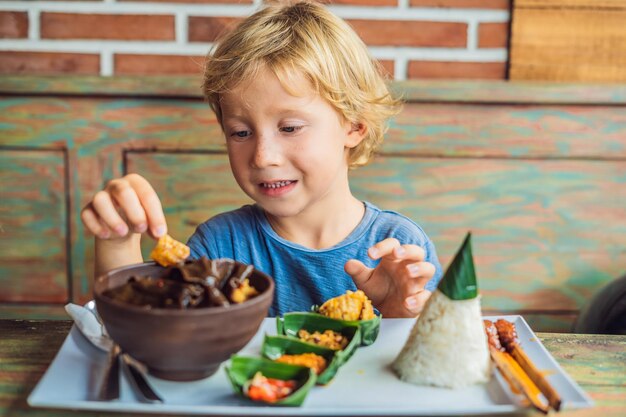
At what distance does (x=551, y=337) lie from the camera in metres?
1.03

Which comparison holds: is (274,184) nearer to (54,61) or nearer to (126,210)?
(126,210)

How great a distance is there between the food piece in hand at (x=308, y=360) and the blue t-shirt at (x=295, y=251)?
1.96 ft

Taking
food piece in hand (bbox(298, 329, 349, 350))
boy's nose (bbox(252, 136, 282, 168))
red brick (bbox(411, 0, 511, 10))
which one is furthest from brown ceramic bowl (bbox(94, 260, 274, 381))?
red brick (bbox(411, 0, 511, 10))

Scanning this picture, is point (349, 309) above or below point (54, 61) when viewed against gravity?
below

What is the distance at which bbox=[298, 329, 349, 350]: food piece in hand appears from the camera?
34.9 inches

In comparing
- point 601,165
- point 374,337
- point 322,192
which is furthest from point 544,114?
point 374,337

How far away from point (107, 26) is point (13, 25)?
0.99ft

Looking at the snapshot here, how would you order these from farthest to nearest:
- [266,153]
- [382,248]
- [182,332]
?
[266,153] → [382,248] → [182,332]

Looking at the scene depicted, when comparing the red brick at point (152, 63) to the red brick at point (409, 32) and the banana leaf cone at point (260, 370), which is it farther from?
the banana leaf cone at point (260, 370)

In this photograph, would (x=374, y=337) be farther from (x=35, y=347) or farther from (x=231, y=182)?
(x=231, y=182)

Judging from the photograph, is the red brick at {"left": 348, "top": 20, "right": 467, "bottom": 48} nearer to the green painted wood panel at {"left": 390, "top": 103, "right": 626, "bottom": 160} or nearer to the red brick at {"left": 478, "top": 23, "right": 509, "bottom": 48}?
the red brick at {"left": 478, "top": 23, "right": 509, "bottom": 48}

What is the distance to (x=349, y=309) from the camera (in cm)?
95

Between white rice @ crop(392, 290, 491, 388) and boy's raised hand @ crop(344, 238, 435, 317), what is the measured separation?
198 mm

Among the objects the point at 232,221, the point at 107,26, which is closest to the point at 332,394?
the point at 232,221
